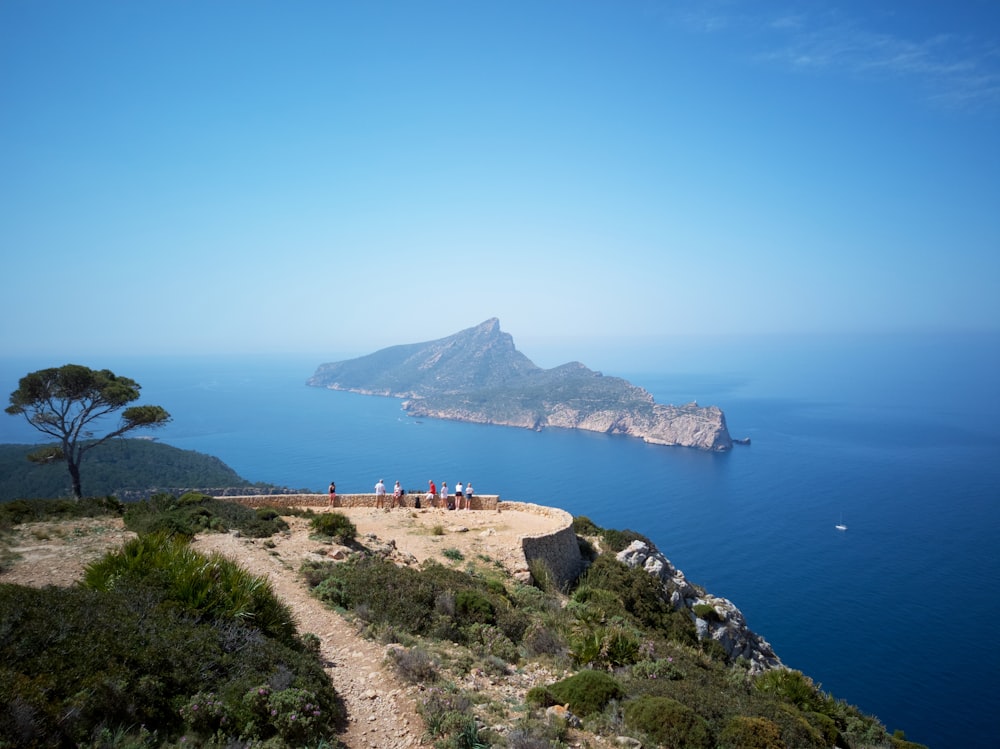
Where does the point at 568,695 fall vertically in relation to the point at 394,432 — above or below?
above

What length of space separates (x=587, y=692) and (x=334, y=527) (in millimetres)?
10568

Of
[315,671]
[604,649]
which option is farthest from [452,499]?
[315,671]

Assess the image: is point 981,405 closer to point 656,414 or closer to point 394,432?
point 656,414

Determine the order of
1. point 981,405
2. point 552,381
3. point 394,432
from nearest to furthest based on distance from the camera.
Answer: point 394,432
point 981,405
point 552,381

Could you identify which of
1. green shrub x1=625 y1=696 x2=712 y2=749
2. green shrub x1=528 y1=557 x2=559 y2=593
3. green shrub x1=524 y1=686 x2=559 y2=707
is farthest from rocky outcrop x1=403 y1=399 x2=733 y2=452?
green shrub x1=524 y1=686 x2=559 y2=707

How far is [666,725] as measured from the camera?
7832 millimetres

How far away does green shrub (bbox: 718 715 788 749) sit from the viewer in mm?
7820

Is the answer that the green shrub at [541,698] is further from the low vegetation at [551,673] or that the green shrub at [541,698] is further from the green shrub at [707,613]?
the green shrub at [707,613]

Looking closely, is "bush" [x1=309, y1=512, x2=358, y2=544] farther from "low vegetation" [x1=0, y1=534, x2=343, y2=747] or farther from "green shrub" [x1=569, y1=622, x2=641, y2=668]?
"low vegetation" [x1=0, y1=534, x2=343, y2=747]

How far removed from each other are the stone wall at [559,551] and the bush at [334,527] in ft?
18.9

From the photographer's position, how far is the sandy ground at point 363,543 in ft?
24.3

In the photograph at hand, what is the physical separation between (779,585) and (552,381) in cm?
13074

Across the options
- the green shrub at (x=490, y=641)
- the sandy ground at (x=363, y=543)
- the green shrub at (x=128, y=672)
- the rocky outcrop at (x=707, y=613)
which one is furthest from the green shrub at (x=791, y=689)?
the green shrub at (x=128, y=672)

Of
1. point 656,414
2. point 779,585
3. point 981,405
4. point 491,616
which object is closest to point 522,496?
point 779,585
